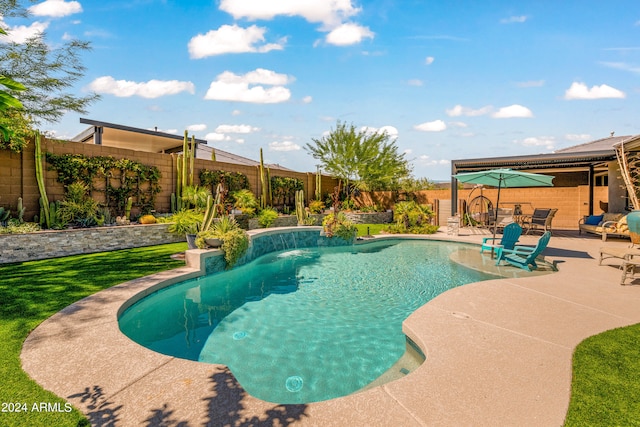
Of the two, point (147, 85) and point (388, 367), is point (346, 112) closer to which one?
point (147, 85)

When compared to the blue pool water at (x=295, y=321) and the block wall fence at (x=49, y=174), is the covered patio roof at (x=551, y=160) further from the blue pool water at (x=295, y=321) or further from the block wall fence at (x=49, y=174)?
the block wall fence at (x=49, y=174)

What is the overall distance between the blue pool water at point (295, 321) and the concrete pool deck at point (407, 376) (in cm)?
59

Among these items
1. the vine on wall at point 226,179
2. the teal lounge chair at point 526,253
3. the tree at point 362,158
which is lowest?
the teal lounge chair at point 526,253

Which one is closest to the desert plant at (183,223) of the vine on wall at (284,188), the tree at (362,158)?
the vine on wall at (284,188)

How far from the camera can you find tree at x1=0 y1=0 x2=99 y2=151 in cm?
767

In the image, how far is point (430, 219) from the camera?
15.0 metres

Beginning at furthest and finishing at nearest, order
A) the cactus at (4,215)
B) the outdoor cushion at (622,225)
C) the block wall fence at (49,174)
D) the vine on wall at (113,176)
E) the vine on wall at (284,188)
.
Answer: the vine on wall at (284,188)
the outdoor cushion at (622,225)
the vine on wall at (113,176)
the block wall fence at (49,174)
the cactus at (4,215)

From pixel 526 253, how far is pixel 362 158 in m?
12.8

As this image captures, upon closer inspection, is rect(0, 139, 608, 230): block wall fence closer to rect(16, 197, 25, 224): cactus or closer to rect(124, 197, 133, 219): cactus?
rect(16, 197, 25, 224): cactus

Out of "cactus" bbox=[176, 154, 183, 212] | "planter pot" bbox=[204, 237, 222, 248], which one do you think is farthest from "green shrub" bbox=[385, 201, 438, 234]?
"cactus" bbox=[176, 154, 183, 212]

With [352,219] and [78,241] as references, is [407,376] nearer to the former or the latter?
[78,241]

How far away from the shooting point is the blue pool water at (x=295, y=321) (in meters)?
3.29

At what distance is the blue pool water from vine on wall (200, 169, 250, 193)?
6257 millimetres

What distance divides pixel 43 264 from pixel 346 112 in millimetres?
16618
